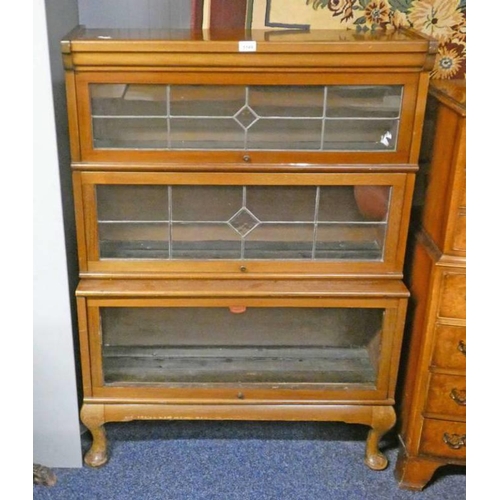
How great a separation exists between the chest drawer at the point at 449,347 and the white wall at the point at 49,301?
2.91 ft

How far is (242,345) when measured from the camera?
166 centimetres

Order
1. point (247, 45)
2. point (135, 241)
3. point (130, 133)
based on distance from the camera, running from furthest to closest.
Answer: point (135, 241), point (130, 133), point (247, 45)

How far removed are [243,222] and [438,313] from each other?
0.50 m

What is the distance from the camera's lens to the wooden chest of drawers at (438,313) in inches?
53.2

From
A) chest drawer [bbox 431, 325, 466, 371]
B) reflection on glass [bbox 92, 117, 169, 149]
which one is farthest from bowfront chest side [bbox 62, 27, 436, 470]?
chest drawer [bbox 431, 325, 466, 371]

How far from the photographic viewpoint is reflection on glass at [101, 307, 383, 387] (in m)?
1.58

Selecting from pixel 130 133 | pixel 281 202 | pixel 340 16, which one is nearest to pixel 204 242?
pixel 281 202

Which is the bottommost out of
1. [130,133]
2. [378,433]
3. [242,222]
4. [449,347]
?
[378,433]

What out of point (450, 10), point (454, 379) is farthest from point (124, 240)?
point (450, 10)

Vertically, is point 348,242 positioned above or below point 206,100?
below

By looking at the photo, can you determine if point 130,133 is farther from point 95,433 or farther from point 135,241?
point 95,433

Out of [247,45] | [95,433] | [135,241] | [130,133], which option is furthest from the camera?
[95,433]

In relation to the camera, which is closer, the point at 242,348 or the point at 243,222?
the point at 243,222
